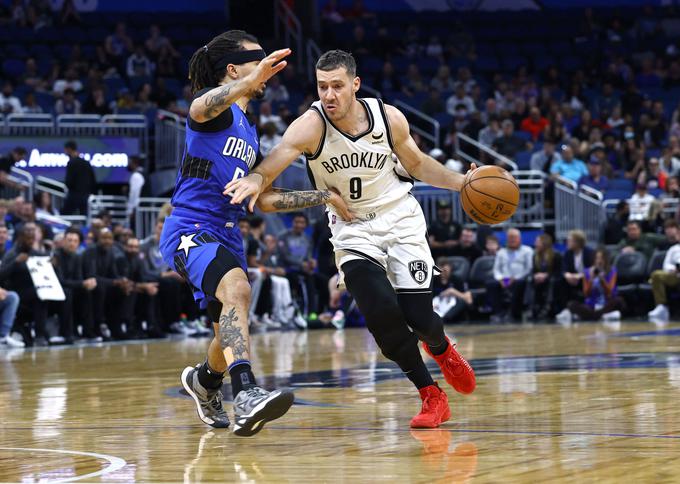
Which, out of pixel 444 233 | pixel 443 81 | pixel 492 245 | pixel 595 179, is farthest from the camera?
pixel 443 81

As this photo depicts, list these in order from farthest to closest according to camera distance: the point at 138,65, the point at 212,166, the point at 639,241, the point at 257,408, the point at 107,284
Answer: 1. the point at 138,65
2. the point at 639,241
3. the point at 107,284
4. the point at 212,166
5. the point at 257,408

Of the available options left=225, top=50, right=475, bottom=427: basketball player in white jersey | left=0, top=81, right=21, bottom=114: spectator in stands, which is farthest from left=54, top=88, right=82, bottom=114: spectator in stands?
left=225, top=50, right=475, bottom=427: basketball player in white jersey

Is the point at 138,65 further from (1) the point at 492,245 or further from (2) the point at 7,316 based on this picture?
(2) the point at 7,316

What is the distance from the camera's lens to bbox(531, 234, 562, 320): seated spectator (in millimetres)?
18141

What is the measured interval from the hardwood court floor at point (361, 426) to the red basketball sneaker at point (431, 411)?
3.1 inches

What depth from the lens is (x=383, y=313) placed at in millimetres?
5922

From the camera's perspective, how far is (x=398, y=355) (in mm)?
6043

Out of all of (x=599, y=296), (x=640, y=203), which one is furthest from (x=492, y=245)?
(x=640, y=203)

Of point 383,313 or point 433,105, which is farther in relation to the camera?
point 433,105

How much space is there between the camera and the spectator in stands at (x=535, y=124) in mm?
22812

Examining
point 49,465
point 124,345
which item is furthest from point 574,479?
point 124,345

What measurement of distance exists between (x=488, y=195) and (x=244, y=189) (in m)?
1.34

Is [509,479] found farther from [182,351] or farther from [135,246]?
[135,246]

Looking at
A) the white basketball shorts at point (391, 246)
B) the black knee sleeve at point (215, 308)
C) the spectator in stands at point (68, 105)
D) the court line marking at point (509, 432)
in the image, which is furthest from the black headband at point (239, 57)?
the spectator in stands at point (68, 105)
